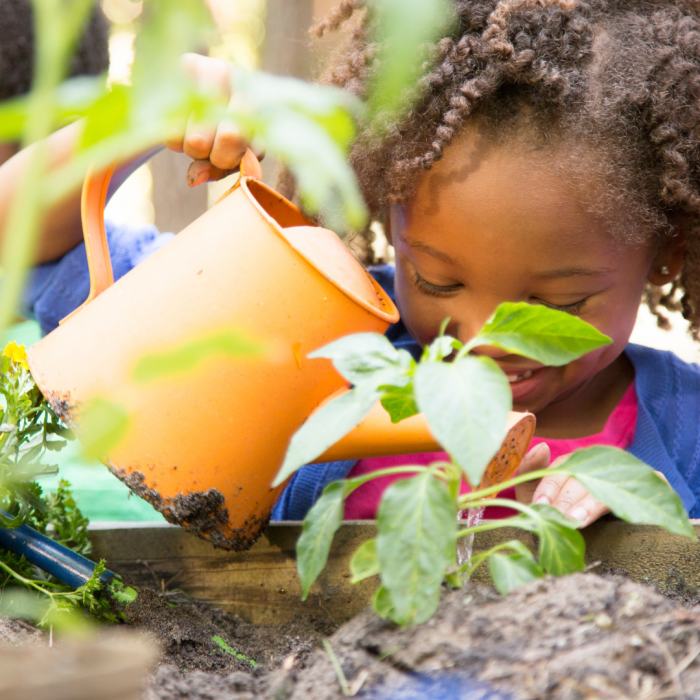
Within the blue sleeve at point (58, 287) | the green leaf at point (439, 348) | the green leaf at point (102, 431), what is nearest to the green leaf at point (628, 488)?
the green leaf at point (439, 348)

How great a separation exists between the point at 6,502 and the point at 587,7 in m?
1.01

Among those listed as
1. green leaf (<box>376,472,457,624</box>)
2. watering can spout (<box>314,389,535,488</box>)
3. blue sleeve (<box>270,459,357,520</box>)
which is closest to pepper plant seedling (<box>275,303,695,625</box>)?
green leaf (<box>376,472,457,624</box>)

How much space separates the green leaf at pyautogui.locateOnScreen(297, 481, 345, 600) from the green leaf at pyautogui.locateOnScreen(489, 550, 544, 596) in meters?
0.12

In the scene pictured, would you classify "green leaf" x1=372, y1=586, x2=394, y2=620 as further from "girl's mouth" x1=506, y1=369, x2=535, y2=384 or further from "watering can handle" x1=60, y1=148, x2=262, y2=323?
"girl's mouth" x1=506, y1=369, x2=535, y2=384

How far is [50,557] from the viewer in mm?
773

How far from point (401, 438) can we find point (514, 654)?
0.31 meters

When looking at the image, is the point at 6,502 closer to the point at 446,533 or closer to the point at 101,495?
the point at 446,533

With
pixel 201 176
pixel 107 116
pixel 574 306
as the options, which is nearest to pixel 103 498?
pixel 201 176

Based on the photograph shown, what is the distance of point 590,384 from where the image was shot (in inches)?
54.4

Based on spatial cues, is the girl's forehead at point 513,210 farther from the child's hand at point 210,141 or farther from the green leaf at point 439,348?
the green leaf at point 439,348

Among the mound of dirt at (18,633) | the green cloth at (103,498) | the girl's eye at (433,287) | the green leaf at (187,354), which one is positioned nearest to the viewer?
the green leaf at (187,354)

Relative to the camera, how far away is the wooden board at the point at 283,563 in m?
0.79

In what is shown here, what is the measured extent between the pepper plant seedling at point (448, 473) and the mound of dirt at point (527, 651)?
23mm

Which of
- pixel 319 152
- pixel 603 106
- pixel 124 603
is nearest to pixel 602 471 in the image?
pixel 319 152
